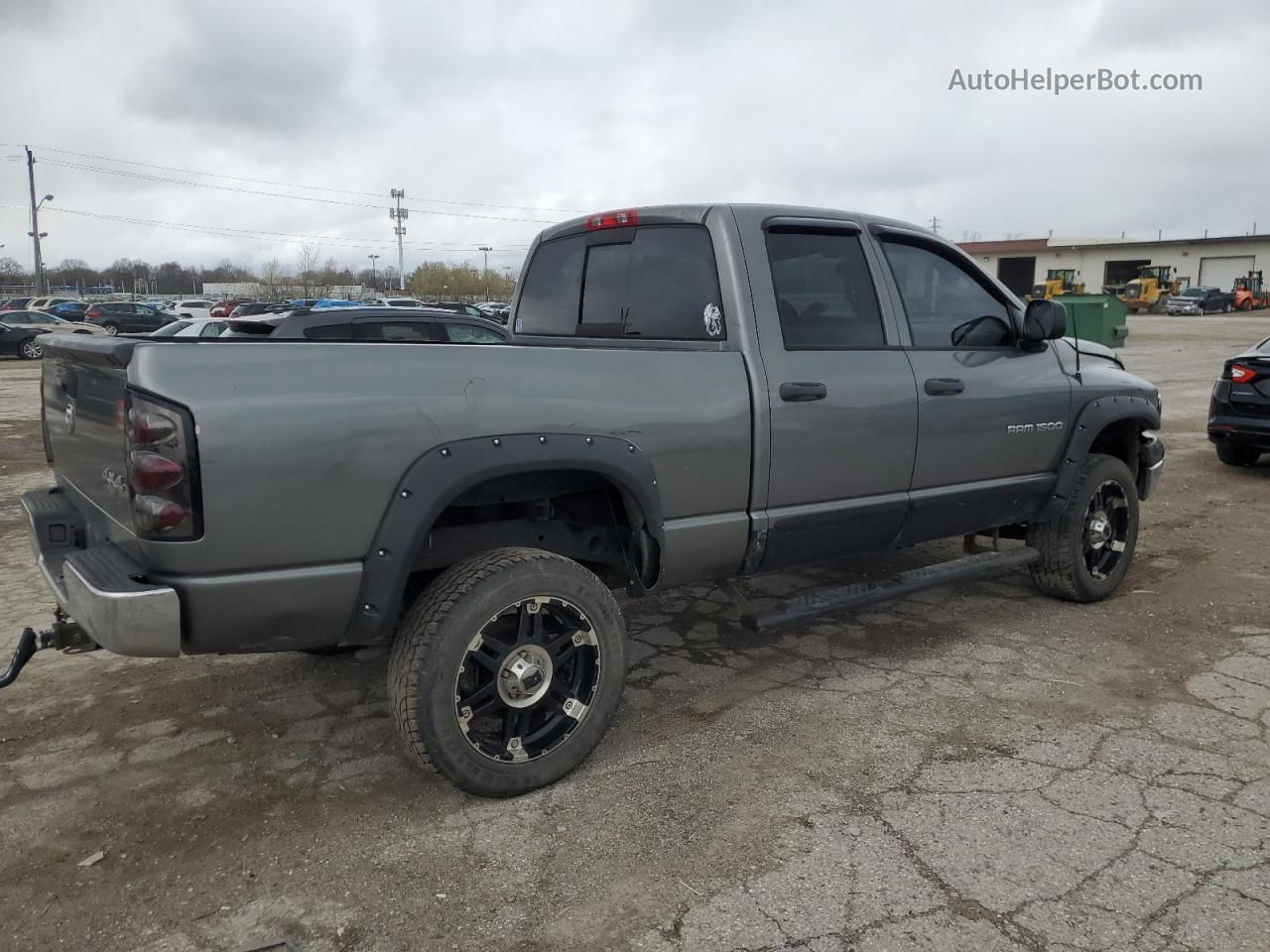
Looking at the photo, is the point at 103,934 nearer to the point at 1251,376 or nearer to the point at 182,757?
the point at 182,757

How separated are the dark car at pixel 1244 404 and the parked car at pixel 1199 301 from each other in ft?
159

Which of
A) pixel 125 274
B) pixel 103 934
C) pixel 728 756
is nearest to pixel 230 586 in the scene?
pixel 103 934

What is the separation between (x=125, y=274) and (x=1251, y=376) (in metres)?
114

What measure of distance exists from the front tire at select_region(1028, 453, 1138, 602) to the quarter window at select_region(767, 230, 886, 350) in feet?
5.55

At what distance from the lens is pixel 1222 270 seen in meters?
66.1

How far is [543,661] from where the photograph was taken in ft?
10.1

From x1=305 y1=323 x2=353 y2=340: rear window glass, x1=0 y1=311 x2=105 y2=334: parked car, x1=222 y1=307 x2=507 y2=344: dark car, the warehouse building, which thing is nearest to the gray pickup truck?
x1=222 y1=307 x2=507 y2=344: dark car

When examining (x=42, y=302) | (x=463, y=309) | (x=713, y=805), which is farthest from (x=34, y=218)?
(x=713, y=805)

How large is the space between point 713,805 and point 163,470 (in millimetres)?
1973

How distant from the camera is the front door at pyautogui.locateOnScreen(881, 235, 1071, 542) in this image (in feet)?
13.5

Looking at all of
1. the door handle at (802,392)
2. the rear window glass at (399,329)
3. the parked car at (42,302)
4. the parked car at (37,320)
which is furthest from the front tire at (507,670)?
the parked car at (42,302)

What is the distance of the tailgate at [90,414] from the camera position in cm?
261

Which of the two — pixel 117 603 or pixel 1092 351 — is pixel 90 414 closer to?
pixel 117 603

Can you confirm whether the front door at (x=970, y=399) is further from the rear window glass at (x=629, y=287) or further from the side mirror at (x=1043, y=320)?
the rear window glass at (x=629, y=287)
